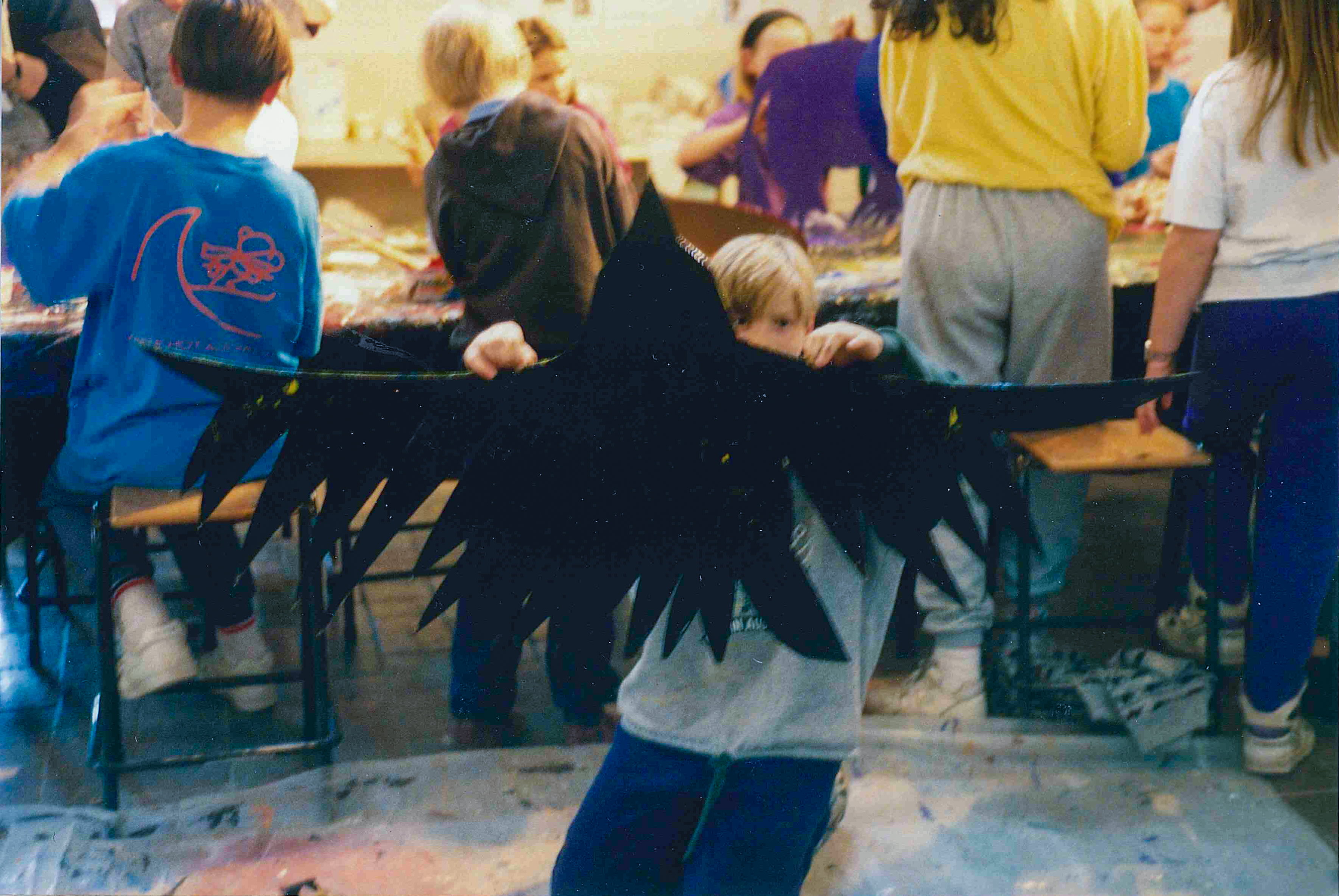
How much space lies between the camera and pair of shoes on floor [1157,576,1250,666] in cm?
227

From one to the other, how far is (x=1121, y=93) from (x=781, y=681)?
0.82 m

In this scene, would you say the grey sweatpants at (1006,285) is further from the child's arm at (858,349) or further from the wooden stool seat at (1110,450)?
the child's arm at (858,349)

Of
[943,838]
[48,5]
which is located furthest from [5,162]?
[943,838]

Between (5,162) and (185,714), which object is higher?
(5,162)

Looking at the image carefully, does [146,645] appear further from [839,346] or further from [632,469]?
[839,346]

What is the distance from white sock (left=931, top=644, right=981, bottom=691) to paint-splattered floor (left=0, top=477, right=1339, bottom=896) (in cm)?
9

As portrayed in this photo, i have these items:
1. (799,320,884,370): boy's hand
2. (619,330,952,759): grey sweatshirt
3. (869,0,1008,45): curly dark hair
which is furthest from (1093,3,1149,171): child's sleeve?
(799,320,884,370): boy's hand

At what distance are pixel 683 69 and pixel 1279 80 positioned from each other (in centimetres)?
72

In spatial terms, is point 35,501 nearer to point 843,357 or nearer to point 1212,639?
point 843,357

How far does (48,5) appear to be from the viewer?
4.46 ft

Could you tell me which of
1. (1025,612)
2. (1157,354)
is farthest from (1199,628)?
(1157,354)

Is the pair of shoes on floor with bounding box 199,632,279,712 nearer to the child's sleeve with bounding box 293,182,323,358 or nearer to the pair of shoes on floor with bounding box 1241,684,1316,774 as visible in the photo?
the child's sleeve with bounding box 293,182,323,358

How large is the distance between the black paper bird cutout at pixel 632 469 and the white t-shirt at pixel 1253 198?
73cm

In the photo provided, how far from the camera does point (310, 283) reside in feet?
5.22
